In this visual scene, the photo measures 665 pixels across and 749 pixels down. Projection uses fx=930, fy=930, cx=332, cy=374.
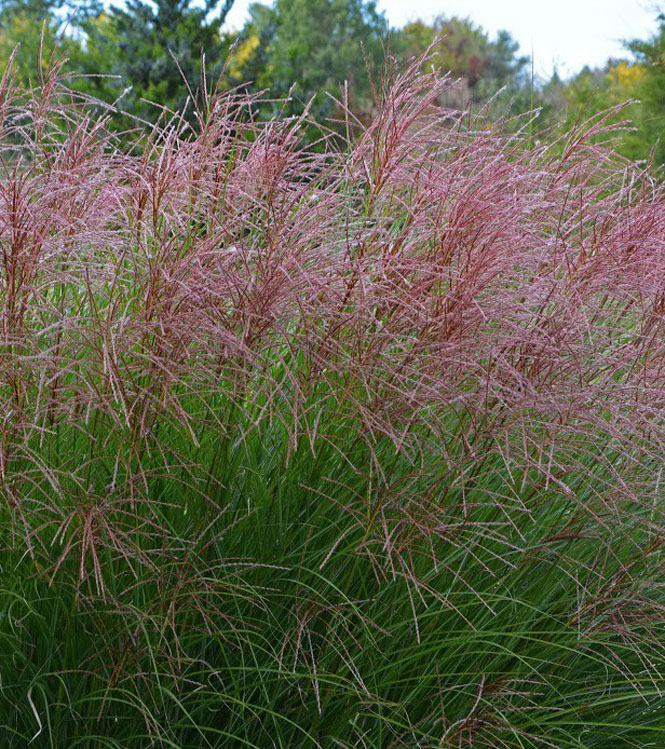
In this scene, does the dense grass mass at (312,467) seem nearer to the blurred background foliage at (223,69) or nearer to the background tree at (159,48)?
the blurred background foliage at (223,69)

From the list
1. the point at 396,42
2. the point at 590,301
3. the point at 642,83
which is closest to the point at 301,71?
the point at 642,83

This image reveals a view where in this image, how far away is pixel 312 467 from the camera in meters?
2.31

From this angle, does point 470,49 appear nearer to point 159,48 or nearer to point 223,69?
point 159,48

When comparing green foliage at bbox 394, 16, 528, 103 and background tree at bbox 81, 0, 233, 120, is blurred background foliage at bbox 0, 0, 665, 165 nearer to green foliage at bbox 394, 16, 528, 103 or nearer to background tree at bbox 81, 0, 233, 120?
background tree at bbox 81, 0, 233, 120

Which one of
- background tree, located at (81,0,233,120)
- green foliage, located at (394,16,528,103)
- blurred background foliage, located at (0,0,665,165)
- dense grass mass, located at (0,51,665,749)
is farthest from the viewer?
green foliage, located at (394,16,528,103)

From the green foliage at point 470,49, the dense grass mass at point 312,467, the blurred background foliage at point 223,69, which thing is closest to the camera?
the dense grass mass at point 312,467

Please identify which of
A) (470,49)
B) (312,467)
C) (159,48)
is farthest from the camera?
(470,49)

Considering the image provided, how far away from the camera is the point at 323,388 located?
2488mm

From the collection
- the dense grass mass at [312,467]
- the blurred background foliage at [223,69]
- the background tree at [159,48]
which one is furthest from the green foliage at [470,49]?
the dense grass mass at [312,467]

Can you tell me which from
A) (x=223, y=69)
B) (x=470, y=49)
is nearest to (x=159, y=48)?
(x=223, y=69)

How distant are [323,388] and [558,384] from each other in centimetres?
61

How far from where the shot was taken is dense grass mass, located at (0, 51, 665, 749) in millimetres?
2045

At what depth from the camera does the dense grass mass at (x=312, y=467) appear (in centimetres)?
204

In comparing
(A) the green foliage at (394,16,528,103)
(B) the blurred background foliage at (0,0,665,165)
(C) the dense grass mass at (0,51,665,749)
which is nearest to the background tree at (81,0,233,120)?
(B) the blurred background foliage at (0,0,665,165)
